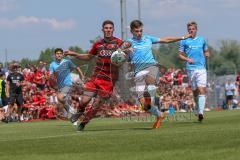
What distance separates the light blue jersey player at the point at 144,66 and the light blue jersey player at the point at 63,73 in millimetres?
1684

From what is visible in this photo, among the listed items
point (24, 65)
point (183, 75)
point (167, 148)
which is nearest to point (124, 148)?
point (167, 148)

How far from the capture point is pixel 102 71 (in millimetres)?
14195

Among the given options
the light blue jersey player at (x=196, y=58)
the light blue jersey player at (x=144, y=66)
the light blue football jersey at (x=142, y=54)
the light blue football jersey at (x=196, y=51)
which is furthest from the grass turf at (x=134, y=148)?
the light blue football jersey at (x=196, y=51)

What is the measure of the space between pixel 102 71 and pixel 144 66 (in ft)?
3.20

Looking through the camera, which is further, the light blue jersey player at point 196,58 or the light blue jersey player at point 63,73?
the light blue jersey player at point 196,58

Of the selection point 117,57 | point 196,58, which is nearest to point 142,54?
point 117,57

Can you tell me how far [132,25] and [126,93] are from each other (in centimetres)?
199

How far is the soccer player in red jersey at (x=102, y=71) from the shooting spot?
14.1m

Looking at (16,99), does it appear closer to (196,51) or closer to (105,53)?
(196,51)

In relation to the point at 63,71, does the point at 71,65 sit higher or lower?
higher

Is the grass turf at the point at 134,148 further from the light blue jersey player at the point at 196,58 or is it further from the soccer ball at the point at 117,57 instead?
the light blue jersey player at the point at 196,58

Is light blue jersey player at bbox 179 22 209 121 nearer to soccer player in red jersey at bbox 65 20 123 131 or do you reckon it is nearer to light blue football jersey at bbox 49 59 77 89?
light blue football jersey at bbox 49 59 77 89

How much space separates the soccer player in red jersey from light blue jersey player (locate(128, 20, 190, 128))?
51cm

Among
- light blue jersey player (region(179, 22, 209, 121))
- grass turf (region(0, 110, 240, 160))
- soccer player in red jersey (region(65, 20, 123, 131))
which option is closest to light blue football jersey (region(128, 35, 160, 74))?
soccer player in red jersey (region(65, 20, 123, 131))
